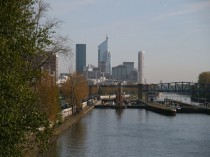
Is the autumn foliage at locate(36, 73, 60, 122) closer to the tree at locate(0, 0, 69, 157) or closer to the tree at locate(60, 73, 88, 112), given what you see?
the tree at locate(0, 0, 69, 157)

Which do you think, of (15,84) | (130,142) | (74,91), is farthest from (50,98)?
(74,91)

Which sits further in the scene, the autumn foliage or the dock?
the dock

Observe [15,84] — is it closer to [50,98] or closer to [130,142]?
[50,98]

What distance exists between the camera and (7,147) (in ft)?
47.1

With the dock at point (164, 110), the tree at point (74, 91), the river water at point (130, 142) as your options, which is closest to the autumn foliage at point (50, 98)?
the river water at point (130, 142)

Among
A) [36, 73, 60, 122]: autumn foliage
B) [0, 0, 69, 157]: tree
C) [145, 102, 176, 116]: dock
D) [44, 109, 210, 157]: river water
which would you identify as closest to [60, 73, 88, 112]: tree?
[145, 102, 176, 116]: dock

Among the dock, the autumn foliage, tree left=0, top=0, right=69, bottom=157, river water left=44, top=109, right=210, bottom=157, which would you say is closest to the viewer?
tree left=0, top=0, right=69, bottom=157

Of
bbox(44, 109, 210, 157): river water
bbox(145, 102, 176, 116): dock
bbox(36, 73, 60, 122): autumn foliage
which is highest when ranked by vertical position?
bbox(36, 73, 60, 122): autumn foliage

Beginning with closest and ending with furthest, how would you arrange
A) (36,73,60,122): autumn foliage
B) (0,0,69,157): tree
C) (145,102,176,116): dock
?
(0,0,69,157): tree
(36,73,60,122): autumn foliage
(145,102,176,116): dock

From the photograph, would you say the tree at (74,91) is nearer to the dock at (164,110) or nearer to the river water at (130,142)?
the dock at (164,110)

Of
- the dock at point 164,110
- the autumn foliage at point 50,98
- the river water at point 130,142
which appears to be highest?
the autumn foliage at point 50,98

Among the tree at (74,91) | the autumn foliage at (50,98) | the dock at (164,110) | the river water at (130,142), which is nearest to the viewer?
the river water at (130,142)

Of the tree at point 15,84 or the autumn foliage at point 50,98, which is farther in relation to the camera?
the autumn foliage at point 50,98

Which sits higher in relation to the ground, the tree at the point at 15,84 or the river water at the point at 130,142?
the tree at the point at 15,84
